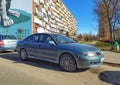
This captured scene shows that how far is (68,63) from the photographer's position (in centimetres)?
839

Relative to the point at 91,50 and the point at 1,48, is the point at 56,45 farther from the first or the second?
the point at 1,48


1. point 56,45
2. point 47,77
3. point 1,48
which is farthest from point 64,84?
point 1,48

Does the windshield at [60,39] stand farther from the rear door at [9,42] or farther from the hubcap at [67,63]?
the rear door at [9,42]

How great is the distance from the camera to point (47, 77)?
7.30 metres

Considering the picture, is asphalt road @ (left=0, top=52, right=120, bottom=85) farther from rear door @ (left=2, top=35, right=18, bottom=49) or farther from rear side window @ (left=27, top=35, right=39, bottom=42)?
rear door @ (left=2, top=35, right=18, bottom=49)

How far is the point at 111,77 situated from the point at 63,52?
83.0 inches

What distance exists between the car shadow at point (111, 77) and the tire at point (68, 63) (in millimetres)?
1083

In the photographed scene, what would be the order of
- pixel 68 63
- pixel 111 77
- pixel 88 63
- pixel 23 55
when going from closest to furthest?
pixel 111 77 → pixel 88 63 → pixel 68 63 → pixel 23 55

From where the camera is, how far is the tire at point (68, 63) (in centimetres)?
825

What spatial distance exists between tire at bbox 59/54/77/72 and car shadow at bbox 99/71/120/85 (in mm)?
1083

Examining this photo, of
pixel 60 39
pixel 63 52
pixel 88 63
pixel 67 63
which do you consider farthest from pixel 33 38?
pixel 88 63

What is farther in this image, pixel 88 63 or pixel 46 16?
pixel 46 16

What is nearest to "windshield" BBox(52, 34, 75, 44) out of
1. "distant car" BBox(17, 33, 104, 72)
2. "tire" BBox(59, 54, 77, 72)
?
"distant car" BBox(17, 33, 104, 72)

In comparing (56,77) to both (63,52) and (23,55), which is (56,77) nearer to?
(63,52)
